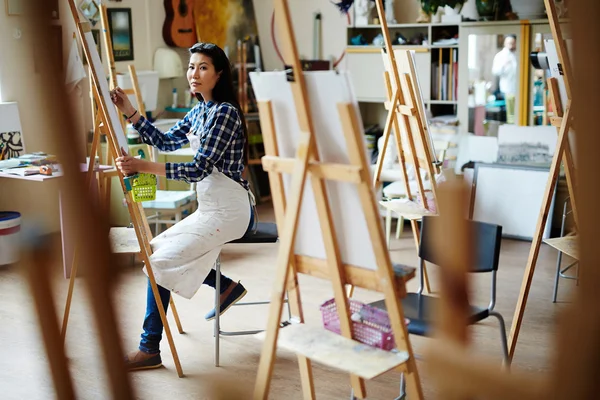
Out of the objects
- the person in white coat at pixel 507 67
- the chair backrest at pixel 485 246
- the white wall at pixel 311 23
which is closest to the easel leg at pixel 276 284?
the chair backrest at pixel 485 246

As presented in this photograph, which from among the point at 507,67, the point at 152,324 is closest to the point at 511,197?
the point at 507,67

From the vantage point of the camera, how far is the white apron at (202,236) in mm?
3318

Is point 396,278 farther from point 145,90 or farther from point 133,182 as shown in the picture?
point 145,90

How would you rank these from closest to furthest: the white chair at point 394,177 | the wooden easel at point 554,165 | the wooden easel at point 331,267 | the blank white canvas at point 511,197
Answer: the wooden easel at point 331,267 → the wooden easel at point 554,165 → the white chair at point 394,177 → the blank white canvas at point 511,197

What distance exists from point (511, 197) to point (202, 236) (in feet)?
9.54

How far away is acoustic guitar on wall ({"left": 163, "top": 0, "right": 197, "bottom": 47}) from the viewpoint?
21.0ft

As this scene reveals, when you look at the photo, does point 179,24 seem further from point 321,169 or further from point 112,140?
point 321,169

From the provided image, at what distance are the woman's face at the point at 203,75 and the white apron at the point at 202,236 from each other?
1.16 feet

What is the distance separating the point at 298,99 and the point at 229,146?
122cm

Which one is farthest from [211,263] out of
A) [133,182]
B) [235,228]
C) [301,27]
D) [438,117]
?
[301,27]

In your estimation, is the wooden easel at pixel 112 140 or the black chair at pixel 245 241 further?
the black chair at pixel 245 241

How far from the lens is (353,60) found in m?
6.43

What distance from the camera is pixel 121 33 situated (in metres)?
6.02

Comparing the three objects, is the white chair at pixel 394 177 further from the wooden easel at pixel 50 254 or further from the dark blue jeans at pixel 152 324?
the wooden easel at pixel 50 254
